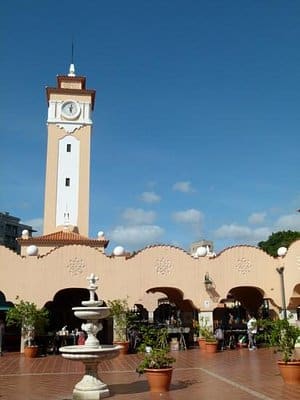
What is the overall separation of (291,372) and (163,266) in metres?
12.6

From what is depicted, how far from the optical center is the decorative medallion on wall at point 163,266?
2383 centimetres

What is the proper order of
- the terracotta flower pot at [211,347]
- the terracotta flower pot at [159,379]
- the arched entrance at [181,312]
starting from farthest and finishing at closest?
the arched entrance at [181,312]
the terracotta flower pot at [211,347]
the terracotta flower pot at [159,379]

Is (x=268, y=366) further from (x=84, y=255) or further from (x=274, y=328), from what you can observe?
(x=84, y=255)

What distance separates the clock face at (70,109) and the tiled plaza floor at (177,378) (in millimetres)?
19779

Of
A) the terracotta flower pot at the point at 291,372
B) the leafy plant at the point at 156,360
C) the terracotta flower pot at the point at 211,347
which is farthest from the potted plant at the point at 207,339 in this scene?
the leafy plant at the point at 156,360

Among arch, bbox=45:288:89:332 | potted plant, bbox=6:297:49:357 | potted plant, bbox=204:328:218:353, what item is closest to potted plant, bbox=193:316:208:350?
potted plant, bbox=204:328:218:353

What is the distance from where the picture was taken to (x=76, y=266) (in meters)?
23.2

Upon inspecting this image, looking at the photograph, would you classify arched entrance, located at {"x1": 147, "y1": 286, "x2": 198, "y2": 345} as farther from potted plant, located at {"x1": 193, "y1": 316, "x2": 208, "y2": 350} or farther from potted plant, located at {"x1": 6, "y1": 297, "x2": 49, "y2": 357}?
potted plant, located at {"x1": 6, "y1": 297, "x2": 49, "y2": 357}

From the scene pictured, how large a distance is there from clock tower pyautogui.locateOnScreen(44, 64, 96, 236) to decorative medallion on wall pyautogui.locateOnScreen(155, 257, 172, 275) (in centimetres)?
1014

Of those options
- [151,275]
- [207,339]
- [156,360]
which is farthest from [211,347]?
[156,360]

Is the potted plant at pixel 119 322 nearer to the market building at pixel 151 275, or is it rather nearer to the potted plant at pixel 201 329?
the market building at pixel 151 275

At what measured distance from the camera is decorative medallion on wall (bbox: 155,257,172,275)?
23.8m

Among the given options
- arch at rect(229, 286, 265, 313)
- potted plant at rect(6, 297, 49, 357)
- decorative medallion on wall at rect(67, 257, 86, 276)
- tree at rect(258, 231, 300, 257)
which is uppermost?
tree at rect(258, 231, 300, 257)

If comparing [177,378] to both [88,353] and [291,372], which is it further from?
[88,353]
